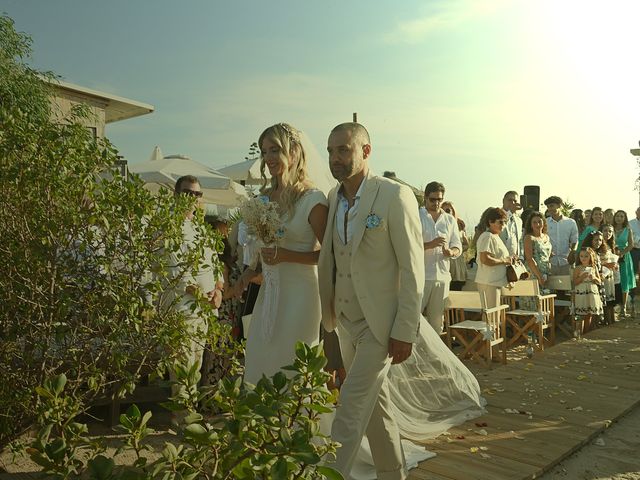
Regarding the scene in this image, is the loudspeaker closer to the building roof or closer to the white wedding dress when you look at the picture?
the building roof

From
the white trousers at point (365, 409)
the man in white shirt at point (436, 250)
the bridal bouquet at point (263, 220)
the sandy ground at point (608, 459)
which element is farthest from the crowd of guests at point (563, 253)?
the bridal bouquet at point (263, 220)

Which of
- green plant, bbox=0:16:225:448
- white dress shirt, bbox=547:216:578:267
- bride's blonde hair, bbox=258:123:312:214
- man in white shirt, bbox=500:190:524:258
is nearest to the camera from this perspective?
green plant, bbox=0:16:225:448

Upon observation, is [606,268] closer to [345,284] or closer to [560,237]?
[560,237]

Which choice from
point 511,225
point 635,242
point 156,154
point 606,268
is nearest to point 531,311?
point 511,225

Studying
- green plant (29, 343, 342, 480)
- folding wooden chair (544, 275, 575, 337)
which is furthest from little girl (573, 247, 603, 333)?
green plant (29, 343, 342, 480)

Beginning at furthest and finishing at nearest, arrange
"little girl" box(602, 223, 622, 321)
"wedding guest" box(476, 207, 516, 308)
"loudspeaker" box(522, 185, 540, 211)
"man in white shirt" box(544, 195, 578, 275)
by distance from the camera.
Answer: "loudspeaker" box(522, 185, 540, 211) < "little girl" box(602, 223, 622, 321) < "man in white shirt" box(544, 195, 578, 275) < "wedding guest" box(476, 207, 516, 308)

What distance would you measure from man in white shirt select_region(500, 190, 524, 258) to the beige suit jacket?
268 inches

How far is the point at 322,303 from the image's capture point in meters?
3.81

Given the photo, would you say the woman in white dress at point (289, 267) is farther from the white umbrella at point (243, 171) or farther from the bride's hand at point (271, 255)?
the white umbrella at point (243, 171)

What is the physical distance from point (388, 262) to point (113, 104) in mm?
17009

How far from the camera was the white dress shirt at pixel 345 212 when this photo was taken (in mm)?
3668

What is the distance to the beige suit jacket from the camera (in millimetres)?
3549

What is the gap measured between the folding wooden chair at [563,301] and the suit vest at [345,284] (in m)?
7.70

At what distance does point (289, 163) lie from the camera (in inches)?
146
